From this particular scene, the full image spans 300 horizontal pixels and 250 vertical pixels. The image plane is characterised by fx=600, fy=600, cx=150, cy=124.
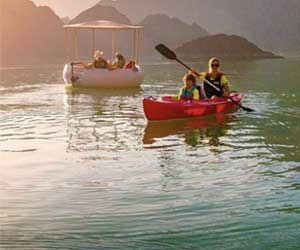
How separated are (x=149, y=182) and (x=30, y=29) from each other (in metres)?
151

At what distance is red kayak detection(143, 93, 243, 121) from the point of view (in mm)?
16031

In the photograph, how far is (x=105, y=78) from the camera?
26984mm

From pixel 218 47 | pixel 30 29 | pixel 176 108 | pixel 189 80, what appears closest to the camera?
pixel 176 108

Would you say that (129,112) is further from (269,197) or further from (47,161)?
(269,197)

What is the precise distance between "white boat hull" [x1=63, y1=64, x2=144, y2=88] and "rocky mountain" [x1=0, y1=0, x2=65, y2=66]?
365ft

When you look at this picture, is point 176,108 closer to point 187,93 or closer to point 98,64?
point 187,93

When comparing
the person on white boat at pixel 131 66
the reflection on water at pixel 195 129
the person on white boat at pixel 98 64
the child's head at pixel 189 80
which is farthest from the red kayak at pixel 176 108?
the person on white boat at pixel 98 64

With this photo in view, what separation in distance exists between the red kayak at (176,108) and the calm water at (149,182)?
0.83 feet

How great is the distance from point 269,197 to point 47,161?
4.47 metres

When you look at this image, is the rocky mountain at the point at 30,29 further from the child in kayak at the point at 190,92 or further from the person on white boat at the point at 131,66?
the child in kayak at the point at 190,92

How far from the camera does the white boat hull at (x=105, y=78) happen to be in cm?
2698

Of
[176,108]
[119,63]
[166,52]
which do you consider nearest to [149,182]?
[176,108]

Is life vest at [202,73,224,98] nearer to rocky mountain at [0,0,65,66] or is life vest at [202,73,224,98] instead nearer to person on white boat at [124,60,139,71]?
person on white boat at [124,60,139,71]

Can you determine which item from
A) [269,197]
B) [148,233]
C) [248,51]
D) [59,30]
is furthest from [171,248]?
[59,30]
